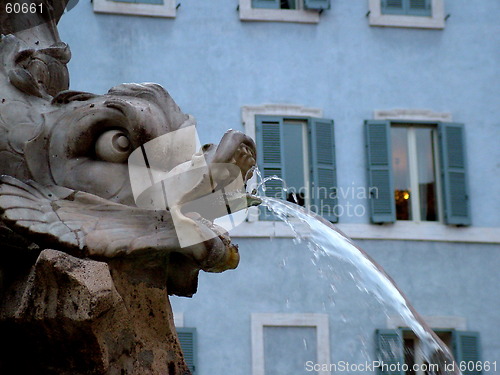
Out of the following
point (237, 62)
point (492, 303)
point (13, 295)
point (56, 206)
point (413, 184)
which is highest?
point (237, 62)

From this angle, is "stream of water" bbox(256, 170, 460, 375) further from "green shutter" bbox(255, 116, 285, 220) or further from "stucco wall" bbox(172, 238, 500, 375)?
"green shutter" bbox(255, 116, 285, 220)

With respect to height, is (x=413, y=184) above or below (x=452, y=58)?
below

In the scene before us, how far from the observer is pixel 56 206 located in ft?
10.8

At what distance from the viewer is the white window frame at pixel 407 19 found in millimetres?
17719

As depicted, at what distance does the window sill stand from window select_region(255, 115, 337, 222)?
181 millimetres

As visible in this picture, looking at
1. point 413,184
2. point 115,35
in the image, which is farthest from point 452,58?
point 115,35

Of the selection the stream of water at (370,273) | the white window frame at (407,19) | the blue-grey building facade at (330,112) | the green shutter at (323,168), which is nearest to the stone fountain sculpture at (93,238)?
the stream of water at (370,273)

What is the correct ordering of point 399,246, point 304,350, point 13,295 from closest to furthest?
point 13,295 < point 304,350 < point 399,246

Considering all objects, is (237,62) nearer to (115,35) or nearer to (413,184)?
(115,35)

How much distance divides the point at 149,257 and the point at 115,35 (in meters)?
13.5

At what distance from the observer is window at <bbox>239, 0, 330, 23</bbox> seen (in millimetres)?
17234

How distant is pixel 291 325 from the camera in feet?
52.1

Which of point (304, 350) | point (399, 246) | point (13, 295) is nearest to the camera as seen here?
point (13, 295)

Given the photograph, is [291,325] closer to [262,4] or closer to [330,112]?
[330,112]
